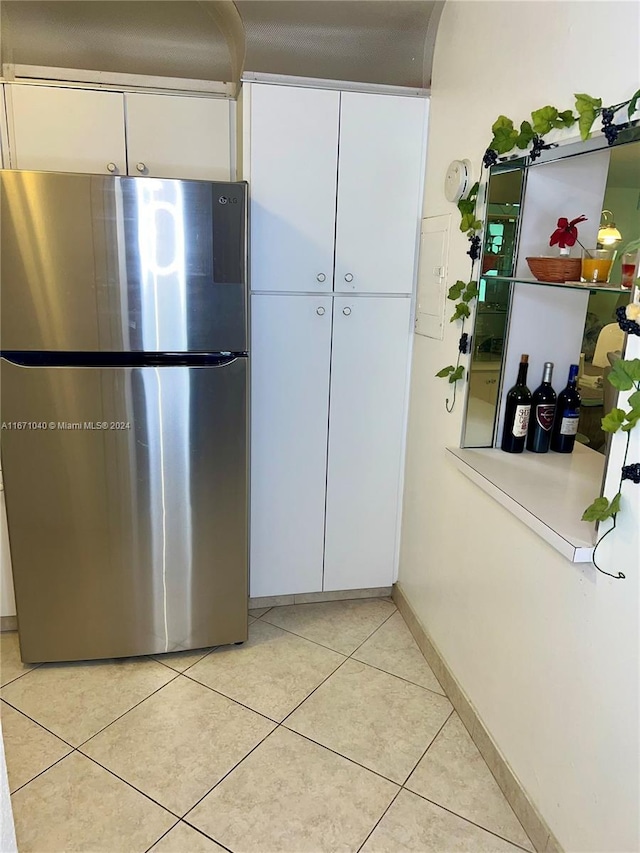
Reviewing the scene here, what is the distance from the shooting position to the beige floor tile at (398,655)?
2238mm

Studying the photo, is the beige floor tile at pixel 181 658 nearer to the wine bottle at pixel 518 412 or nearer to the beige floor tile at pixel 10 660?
the beige floor tile at pixel 10 660

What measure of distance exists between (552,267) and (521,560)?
780 millimetres

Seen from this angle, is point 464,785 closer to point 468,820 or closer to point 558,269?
point 468,820

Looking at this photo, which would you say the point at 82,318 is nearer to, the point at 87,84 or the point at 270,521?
the point at 87,84

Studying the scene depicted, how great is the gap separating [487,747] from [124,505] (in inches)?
54.5

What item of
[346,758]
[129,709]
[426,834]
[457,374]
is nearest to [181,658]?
[129,709]

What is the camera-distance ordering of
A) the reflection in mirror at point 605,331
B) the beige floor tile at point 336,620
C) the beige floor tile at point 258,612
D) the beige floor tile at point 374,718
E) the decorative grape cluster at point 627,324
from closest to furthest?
the decorative grape cluster at point 627,324 → the beige floor tile at point 374,718 → the reflection in mirror at point 605,331 → the beige floor tile at point 336,620 → the beige floor tile at point 258,612

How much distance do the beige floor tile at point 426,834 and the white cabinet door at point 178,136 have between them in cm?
221

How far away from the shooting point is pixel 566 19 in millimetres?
1438

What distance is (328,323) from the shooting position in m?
2.38

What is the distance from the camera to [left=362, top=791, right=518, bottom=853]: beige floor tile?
5.21 ft

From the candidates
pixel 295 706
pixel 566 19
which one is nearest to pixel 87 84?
pixel 566 19

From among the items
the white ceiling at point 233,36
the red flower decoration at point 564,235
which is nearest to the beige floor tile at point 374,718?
the red flower decoration at point 564,235

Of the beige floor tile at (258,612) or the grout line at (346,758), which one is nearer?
the grout line at (346,758)
